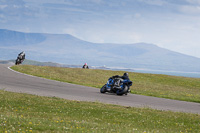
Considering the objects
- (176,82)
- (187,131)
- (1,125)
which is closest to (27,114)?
(1,125)

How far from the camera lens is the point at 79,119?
13.9m

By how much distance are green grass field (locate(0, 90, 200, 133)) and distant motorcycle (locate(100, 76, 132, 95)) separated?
811 centimetres

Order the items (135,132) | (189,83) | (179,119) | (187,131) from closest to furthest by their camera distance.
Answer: (135,132)
(187,131)
(179,119)
(189,83)

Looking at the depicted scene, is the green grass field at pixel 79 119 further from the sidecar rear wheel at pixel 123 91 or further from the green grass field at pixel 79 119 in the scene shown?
the sidecar rear wheel at pixel 123 91

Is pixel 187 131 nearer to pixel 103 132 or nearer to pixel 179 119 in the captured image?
pixel 179 119

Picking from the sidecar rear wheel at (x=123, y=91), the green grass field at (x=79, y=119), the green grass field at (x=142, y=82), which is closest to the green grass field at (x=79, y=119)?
the green grass field at (x=79, y=119)

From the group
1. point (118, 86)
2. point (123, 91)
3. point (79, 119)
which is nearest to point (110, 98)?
point (123, 91)

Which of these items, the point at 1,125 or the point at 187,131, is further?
the point at 187,131

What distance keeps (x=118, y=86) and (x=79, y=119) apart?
44.2 ft

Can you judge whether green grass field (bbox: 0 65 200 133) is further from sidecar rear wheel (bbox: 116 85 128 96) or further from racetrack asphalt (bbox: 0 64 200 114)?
sidecar rear wheel (bbox: 116 85 128 96)

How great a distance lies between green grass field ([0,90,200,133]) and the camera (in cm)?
1074

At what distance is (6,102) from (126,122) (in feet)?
22.9

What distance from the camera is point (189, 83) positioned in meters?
56.9

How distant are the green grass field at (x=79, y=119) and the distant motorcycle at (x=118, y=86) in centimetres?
811
